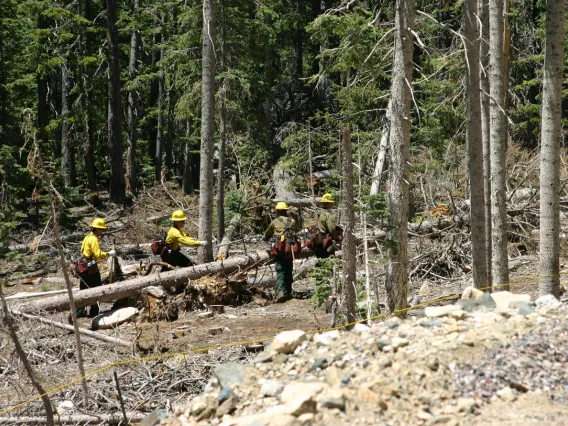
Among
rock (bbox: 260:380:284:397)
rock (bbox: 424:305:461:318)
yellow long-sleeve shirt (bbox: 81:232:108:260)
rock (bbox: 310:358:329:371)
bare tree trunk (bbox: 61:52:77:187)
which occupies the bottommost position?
rock (bbox: 260:380:284:397)

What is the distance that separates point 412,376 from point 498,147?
6.26 metres

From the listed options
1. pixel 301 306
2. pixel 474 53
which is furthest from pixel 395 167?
pixel 301 306

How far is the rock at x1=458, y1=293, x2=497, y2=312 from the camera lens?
720 centimetres

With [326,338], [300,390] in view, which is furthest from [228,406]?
[326,338]

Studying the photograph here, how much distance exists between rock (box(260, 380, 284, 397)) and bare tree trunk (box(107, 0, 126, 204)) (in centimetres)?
2263

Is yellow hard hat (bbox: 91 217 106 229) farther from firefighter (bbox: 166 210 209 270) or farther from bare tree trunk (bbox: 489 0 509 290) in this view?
bare tree trunk (bbox: 489 0 509 290)

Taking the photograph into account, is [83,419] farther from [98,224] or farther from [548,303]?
[548,303]

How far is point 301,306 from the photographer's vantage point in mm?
13367

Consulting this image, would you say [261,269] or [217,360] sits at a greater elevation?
[261,269]

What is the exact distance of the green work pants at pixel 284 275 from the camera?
543 inches

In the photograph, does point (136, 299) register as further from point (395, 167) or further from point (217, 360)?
point (395, 167)

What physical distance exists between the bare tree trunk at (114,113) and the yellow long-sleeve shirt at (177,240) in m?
14.4

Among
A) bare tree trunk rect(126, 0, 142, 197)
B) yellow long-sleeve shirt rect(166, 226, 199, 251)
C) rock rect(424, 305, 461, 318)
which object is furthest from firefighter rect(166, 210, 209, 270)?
bare tree trunk rect(126, 0, 142, 197)

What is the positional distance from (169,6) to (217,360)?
46.4 ft
